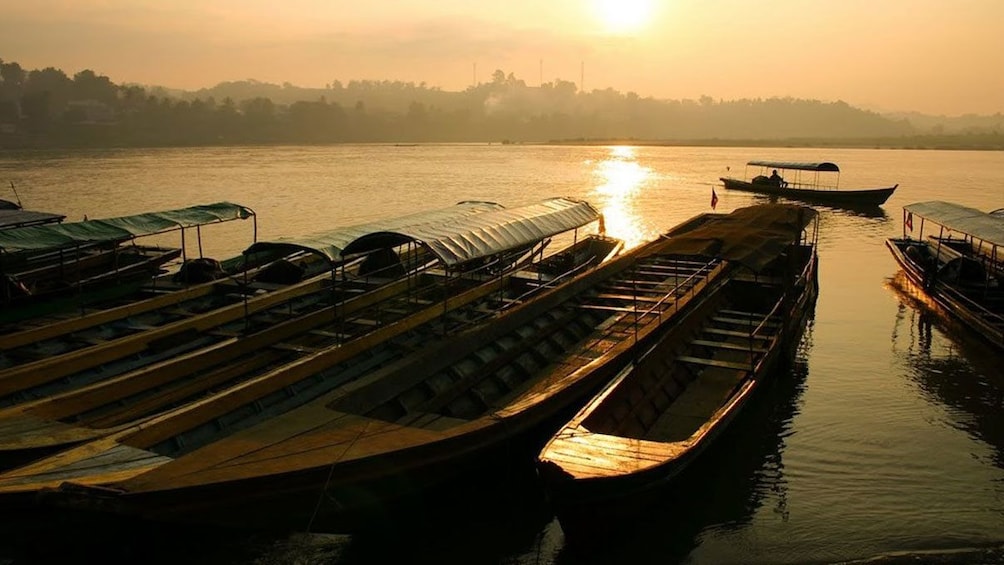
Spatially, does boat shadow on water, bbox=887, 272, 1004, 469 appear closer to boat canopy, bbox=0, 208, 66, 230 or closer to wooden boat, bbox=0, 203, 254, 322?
wooden boat, bbox=0, 203, 254, 322

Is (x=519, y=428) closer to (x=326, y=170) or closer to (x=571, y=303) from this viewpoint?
Answer: (x=571, y=303)

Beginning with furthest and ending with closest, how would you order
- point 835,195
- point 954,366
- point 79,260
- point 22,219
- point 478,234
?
point 835,195 < point 22,219 < point 79,260 < point 954,366 < point 478,234

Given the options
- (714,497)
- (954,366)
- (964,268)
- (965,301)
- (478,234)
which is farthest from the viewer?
(964,268)

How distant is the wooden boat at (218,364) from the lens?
29.0 feet

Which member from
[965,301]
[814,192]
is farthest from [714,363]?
[814,192]

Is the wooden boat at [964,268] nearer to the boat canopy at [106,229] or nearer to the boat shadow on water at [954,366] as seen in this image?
the boat shadow on water at [954,366]

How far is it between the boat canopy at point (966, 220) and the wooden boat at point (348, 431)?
33.1 feet

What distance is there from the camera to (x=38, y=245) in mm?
14969

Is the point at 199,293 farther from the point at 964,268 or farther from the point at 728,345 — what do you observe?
the point at 964,268

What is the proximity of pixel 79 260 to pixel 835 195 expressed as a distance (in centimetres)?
4789

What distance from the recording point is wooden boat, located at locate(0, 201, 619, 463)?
29.0 feet

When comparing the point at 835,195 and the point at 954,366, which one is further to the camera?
the point at 835,195

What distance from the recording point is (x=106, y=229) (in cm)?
1709

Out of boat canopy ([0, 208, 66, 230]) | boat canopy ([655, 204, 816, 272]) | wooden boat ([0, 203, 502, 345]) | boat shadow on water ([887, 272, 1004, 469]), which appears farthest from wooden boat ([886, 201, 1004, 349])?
boat canopy ([0, 208, 66, 230])
